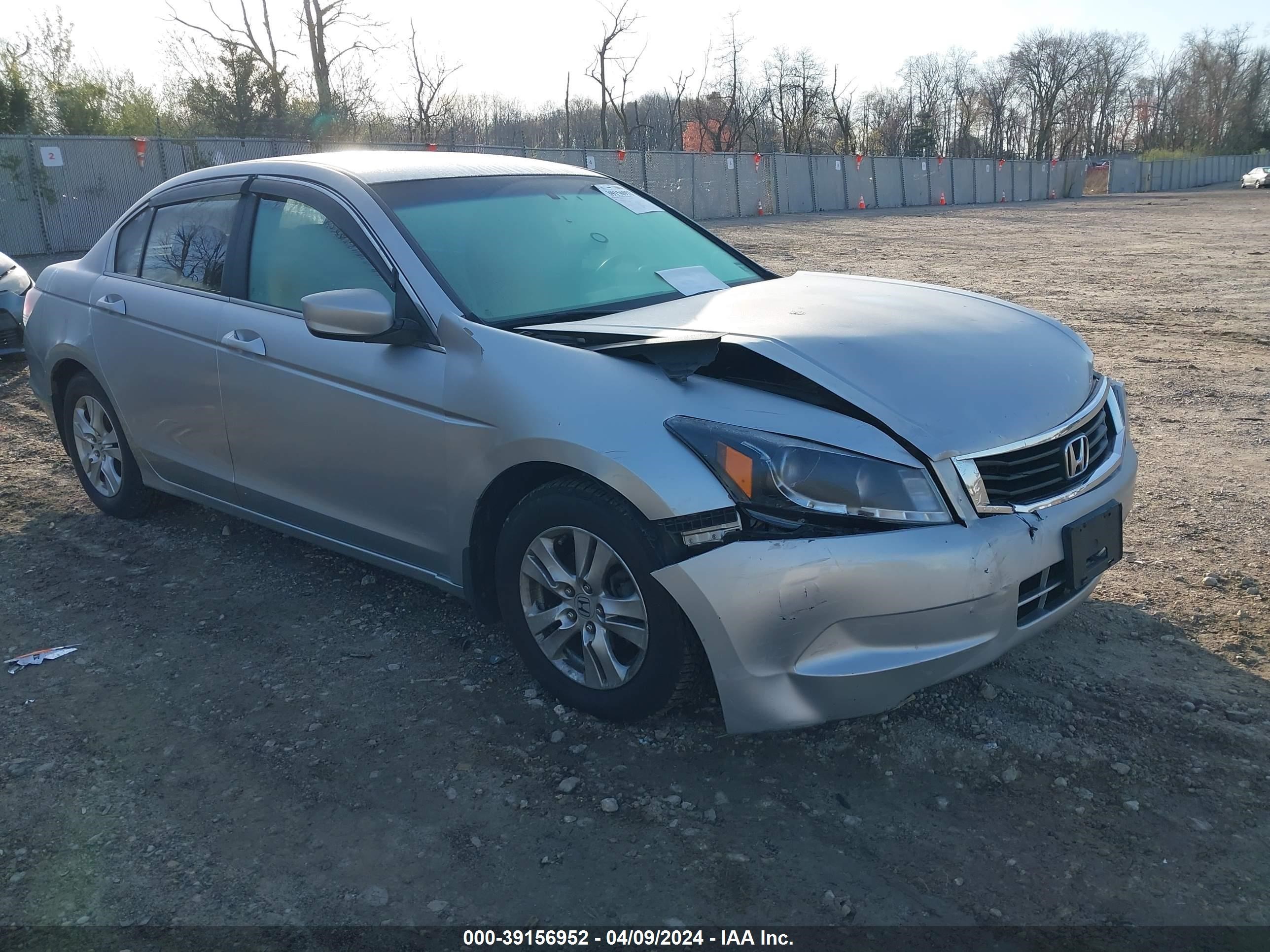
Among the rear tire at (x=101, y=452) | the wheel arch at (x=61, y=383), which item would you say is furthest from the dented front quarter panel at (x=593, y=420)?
the wheel arch at (x=61, y=383)

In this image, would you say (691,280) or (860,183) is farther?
(860,183)

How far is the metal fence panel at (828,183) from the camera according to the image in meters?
40.0

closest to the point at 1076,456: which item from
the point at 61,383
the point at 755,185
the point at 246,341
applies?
the point at 246,341

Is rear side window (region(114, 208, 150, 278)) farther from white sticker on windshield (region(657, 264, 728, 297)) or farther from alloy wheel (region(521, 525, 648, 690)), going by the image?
alloy wheel (region(521, 525, 648, 690))

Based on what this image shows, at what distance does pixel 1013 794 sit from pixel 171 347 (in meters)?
3.62

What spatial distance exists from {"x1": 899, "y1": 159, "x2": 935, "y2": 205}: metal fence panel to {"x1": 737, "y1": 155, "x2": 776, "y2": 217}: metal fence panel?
11.6 metres

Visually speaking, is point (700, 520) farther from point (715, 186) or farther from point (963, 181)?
point (963, 181)

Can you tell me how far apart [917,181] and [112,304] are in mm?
46792

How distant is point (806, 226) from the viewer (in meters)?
29.3

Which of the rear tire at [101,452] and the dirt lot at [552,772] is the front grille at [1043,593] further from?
the rear tire at [101,452]

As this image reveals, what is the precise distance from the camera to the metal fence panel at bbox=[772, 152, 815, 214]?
37.8 m

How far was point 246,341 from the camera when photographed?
3.94 meters

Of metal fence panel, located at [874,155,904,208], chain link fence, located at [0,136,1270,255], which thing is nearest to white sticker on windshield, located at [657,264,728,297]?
chain link fence, located at [0,136,1270,255]

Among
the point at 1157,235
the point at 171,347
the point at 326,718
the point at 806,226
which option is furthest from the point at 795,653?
the point at 806,226
